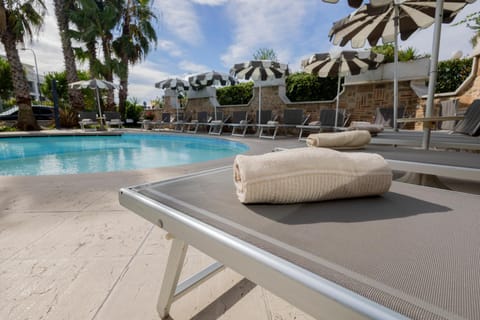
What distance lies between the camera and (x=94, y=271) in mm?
1314

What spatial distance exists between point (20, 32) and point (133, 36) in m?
5.15

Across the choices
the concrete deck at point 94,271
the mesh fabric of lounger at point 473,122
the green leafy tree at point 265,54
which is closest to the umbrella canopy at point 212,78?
the mesh fabric of lounger at point 473,122

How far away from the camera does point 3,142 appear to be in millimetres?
8812

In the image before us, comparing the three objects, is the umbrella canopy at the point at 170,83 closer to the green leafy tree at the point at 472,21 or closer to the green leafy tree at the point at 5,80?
the green leafy tree at the point at 472,21

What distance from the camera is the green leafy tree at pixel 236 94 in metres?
11.4

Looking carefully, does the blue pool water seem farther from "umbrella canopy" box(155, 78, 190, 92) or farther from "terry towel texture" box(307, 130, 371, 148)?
"terry towel texture" box(307, 130, 371, 148)

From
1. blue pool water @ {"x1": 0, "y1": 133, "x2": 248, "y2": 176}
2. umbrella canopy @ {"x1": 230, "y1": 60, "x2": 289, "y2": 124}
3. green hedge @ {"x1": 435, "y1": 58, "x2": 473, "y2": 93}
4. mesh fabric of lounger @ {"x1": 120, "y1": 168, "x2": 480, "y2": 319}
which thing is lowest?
blue pool water @ {"x1": 0, "y1": 133, "x2": 248, "y2": 176}

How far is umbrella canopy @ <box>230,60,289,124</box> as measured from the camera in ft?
24.0

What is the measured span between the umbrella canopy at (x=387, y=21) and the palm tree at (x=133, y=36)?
1225 centimetres

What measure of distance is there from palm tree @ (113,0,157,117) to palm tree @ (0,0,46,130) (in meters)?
3.49

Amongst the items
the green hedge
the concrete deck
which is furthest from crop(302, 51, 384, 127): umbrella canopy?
the concrete deck

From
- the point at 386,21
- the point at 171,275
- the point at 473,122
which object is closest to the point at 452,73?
the point at 386,21

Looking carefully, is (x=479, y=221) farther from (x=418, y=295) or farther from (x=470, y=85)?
(x=470, y=85)

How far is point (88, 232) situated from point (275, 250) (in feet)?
5.71
